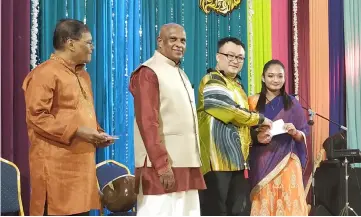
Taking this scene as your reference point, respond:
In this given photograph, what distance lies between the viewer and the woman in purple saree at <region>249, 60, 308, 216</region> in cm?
378

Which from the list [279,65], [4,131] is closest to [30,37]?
[4,131]

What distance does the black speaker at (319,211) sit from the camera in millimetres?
5887

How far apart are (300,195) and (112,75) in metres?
1.79

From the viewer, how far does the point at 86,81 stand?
300cm

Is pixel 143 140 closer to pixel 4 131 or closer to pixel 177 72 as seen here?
pixel 177 72

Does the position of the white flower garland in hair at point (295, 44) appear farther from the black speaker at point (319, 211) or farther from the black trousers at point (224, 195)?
the black trousers at point (224, 195)

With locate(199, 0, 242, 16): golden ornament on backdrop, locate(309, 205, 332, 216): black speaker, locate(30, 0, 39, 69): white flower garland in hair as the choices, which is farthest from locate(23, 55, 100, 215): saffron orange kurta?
locate(309, 205, 332, 216): black speaker

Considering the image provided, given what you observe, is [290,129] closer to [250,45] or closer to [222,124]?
[222,124]

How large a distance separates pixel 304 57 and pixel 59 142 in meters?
4.34

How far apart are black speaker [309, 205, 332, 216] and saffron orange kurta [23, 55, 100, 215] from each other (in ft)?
12.0

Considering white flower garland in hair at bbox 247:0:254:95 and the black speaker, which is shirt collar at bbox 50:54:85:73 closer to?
white flower garland in hair at bbox 247:0:254:95

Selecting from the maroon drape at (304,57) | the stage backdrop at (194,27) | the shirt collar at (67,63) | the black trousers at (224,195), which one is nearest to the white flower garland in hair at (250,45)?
the stage backdrop at (194,27)

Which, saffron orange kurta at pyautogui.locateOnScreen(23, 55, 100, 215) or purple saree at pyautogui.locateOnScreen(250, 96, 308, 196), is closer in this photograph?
saffron orange kurta at pyautogui.locateOnScreen(23, 55, 100, 215)

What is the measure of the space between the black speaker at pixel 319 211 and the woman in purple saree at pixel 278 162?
7.09 feet
